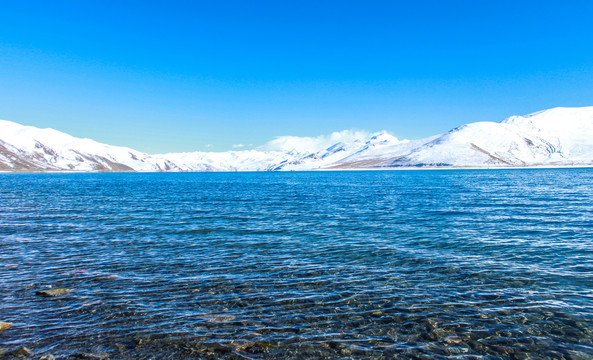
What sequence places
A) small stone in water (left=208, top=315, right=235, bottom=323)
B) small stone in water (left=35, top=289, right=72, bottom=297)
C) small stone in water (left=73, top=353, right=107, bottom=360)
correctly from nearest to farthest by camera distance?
small stone in water (left=73, top=353, right=107, bottom=360)
small stone in water (left=208, top=315, right=235, bottom=323)
small stone in water (left=35, top=289, right=72, bottom=297)

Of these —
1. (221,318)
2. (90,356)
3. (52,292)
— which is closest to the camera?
(90,356)

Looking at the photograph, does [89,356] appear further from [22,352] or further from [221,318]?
[221,318]

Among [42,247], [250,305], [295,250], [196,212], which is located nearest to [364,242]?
[295,250]

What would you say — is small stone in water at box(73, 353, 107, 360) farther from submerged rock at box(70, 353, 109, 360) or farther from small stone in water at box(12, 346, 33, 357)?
small stone in water at box(12, 346, 33, 357)

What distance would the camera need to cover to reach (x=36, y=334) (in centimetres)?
1297

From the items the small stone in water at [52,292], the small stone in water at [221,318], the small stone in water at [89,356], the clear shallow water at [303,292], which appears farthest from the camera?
the small stone in water at [52,292]

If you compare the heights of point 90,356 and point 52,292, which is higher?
point 52,292

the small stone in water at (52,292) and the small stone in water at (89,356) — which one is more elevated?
the small stone in water at (52,292)

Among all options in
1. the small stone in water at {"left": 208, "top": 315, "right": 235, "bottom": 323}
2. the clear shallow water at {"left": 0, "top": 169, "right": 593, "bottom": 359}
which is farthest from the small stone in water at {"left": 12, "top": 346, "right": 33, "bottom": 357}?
the small stone in water at {"left": 208, "top": 315, "right": 235, "bottom": 323}

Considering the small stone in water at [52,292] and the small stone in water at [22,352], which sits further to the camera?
the small stone in water at [52,292]

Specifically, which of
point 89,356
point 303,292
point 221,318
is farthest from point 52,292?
point 303,292

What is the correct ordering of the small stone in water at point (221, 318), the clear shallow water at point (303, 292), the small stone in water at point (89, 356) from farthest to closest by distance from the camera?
the small stone in water at point (221, 318) → the clear shallow water at point (303, 292) → the small stone in water at point (89, 356)

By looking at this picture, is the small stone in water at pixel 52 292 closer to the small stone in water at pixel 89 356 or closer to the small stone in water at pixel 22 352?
the small stone in water at pixel 22 352

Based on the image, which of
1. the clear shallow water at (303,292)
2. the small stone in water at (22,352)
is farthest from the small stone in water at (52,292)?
the small stone in water at (22,352)
